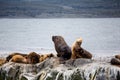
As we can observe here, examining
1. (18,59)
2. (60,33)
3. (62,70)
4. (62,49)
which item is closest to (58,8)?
(60,33)

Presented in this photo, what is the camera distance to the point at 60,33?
1316cm

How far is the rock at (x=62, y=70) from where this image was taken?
27.8 ft

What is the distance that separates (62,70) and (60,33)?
174 inches

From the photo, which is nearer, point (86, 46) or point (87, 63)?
point (87, 63)

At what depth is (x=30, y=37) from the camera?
13.6m

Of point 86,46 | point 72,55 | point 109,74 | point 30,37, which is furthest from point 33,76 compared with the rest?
point 30,37

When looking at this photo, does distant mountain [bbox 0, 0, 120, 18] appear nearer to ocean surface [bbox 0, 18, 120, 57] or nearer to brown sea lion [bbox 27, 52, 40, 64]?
ocean surface [bbox 0, 18, 120, 57]

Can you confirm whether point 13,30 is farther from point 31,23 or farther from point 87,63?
point 87,63

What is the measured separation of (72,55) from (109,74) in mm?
1294

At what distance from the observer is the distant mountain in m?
13.9

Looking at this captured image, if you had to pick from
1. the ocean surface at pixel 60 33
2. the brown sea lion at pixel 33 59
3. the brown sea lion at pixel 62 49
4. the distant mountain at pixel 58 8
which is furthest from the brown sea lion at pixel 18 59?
the distant mountain at pixel 58 8

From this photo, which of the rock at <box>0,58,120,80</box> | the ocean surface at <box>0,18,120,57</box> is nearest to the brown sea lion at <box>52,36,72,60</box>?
the rock at <box>0,58,120,80</box>

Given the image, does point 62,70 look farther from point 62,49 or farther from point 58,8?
point 58,8

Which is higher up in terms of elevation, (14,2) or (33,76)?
(14,2)
